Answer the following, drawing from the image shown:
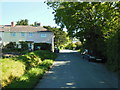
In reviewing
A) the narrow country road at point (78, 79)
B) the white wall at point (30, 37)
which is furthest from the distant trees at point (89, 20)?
the white wall at point (30, 37)

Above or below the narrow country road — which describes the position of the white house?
above

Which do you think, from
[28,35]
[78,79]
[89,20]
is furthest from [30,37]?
[78,79]

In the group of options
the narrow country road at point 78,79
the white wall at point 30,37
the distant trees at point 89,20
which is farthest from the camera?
the white wall at point 30,37

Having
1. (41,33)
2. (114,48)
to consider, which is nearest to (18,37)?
(41,33)

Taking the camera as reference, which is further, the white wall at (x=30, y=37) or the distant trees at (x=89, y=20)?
the white wall at (x=30, y=37)

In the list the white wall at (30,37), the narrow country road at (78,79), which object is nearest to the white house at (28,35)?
the white wall at (30,37)

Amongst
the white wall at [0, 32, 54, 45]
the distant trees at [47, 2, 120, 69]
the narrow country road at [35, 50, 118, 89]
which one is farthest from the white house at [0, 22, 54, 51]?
the narrow country road at [35, 50, 118, 89]

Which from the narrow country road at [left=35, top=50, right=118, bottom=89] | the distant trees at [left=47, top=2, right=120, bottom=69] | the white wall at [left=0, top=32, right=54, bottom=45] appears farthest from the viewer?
the white wall at [left=0, top=32, right=54, bottom=45]

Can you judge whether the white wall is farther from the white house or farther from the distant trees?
the distant trees

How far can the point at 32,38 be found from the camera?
4072 centimetres

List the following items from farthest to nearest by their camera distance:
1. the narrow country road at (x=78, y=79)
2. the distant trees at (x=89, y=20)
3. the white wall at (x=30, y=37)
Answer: the white wall at (x=30, y=37), the distant trees at (x=89, y=20), the narrow country road at (x=78, y=79)

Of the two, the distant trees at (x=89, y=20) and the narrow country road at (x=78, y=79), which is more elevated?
the distant trees at (x=89, y=20)

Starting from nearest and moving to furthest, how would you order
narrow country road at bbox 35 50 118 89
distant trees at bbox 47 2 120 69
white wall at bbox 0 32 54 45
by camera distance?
narrow country road at bbox 35 50 118 89 → distant trees at bbox 47 2 120 69 → white wall at bbox 0 32 54 45

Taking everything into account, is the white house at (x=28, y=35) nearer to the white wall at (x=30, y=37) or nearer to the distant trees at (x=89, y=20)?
the white wall at (x=30, y=37)
